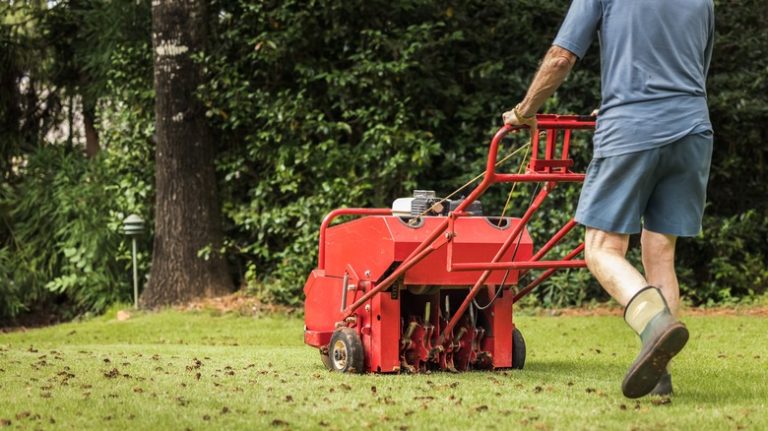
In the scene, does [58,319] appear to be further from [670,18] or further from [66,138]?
[670,18]

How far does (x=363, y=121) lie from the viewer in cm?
1115

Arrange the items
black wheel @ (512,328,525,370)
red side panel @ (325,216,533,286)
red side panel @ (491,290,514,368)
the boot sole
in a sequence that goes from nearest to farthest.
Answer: the boot sole
red side panel @ (325,216,533,286)
red side panel @ (491,290,514,368)
black wheel @ (512,328,525,370)

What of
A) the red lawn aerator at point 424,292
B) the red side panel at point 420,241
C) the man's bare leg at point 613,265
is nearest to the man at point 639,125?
the man's bare leg at point 613,265

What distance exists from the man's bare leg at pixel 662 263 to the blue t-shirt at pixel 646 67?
45 centimetres

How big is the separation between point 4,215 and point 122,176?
1.99 m

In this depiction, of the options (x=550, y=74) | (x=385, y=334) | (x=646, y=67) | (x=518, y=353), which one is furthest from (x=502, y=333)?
(x=646, y=67)

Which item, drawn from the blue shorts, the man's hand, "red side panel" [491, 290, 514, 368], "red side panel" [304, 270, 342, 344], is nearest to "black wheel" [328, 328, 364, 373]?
"red side panel" [304, 270, 342, 344]

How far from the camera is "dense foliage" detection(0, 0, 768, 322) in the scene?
1108 cm

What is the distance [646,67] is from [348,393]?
69.8 inches

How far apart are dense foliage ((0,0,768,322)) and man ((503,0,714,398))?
622 centimetres

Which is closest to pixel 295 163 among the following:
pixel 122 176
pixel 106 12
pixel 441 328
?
pixel 122 176

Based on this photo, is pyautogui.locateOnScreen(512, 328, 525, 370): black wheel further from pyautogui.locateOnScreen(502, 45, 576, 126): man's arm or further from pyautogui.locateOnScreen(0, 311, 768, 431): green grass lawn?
pyautogui.locateOnScreen(502, 45, 576, 126): man's arm

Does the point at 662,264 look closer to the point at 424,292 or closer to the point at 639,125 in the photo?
the point at 639,125

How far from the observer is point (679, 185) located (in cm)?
456
